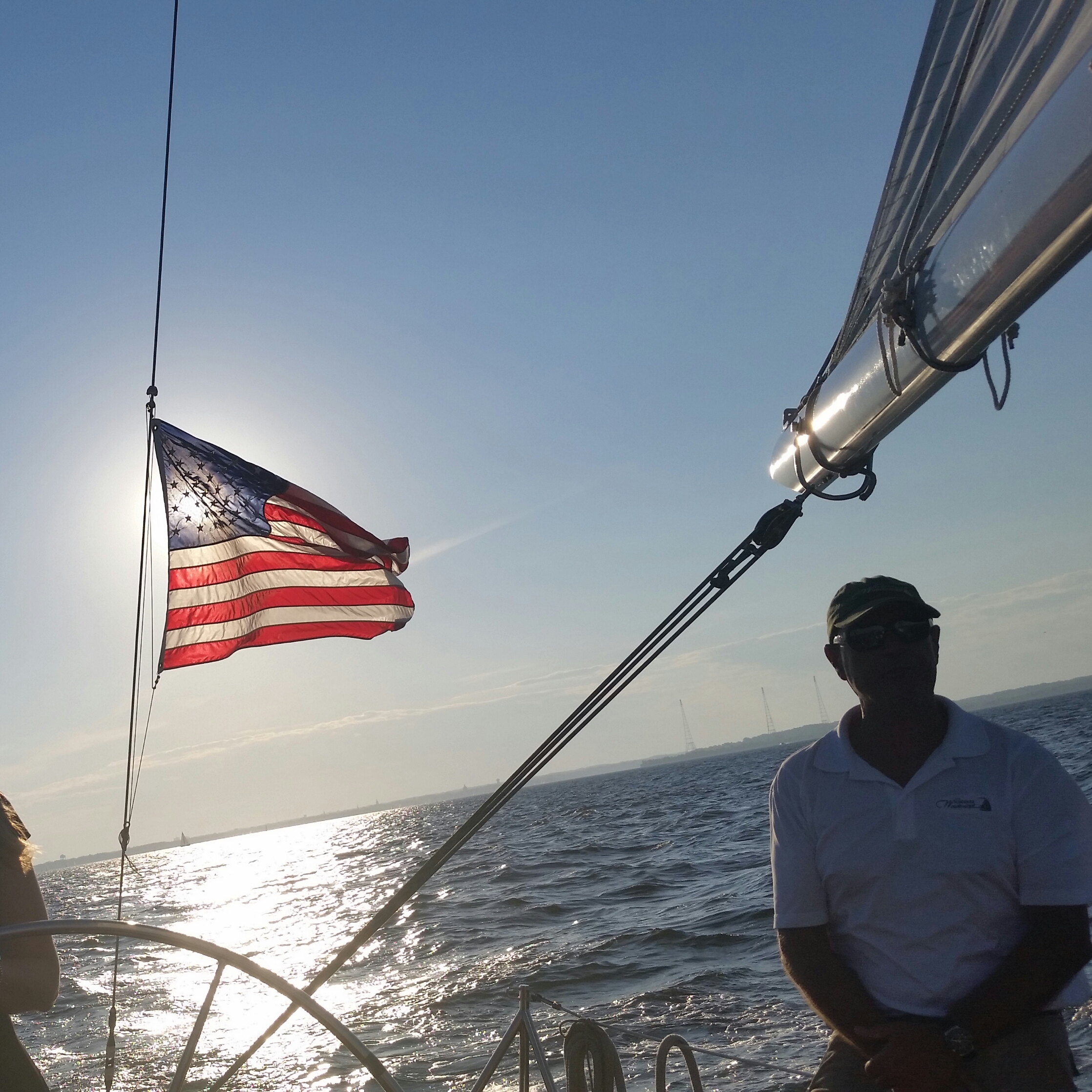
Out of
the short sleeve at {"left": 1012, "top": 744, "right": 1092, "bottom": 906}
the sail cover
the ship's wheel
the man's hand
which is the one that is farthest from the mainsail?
the ship's wheel

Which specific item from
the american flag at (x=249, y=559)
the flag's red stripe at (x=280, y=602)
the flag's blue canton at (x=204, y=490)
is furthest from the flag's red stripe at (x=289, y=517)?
the flag's red stripe at (x=280, y=602)

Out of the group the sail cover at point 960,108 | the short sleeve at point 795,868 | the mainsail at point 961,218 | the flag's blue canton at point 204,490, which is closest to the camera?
the mainsail at point 961,218

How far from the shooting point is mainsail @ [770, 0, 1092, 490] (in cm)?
213

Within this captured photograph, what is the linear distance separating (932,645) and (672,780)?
9605 cm

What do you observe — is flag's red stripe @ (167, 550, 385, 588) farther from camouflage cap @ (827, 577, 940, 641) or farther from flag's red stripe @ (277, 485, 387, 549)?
camouflage cap @ (827, 577, 940, 641)

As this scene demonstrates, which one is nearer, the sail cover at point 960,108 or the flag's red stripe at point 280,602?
the sail cover at point 960,108

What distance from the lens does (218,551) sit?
20.1ft

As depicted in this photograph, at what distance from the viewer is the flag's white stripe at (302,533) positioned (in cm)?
632

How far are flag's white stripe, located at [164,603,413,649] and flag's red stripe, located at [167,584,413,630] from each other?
0.8 inches

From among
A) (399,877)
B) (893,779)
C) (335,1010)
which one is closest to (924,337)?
(893,779)

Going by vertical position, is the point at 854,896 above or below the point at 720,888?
above

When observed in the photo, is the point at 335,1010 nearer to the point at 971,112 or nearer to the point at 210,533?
the point at 210,533

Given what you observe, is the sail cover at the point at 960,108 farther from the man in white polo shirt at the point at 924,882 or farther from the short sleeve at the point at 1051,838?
the short sleeve at the point at 1051,838

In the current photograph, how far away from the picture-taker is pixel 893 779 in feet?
9.47
